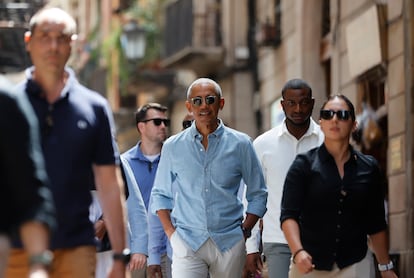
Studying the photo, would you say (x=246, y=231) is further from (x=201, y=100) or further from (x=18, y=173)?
(x=18, y=173)

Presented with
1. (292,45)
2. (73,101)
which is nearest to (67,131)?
(73,101)

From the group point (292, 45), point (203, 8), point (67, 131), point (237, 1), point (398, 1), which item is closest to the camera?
point (67, 131)

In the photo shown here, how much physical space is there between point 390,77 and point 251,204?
682cm

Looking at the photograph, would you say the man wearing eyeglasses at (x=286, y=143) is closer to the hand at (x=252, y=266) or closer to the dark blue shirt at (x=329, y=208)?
the hand at (x=252, y=266)

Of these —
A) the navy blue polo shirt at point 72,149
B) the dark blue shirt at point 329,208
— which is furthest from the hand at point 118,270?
the dark blue shirt at point 329,208

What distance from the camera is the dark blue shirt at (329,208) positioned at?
9641 mm

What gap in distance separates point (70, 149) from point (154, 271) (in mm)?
5227

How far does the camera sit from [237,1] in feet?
93.1

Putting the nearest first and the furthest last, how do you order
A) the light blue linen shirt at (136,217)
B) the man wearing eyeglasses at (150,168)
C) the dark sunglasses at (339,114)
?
the dark sunglasses at (339,114)
the light blue linen shirt at (136,217)
the man wearing eyeglasses at (150,168)

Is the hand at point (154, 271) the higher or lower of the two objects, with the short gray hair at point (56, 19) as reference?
lower

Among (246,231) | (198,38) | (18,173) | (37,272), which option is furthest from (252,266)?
(198,38)

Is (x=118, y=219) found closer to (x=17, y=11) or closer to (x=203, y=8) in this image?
(x=17, y=11)

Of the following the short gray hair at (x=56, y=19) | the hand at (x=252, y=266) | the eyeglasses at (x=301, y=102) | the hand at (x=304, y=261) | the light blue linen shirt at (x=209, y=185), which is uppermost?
the short gray hair at (x=56, y=19)

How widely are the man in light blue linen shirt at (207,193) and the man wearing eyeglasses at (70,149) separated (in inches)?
131
